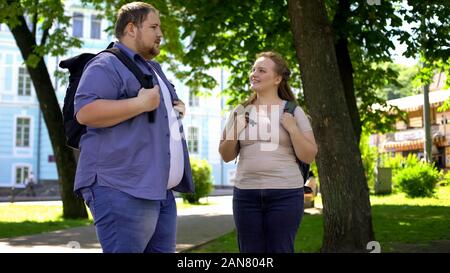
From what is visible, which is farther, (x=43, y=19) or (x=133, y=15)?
(x=43, y=19)

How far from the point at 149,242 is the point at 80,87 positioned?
2.90 feet

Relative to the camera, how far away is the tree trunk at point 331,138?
8.59 meters

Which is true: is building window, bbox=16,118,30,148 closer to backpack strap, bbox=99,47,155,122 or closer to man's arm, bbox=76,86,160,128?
backpack strap, bbox=99,47,155,122

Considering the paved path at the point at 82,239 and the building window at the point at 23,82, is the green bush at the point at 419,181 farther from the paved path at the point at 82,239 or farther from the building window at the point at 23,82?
the building window at the point at 23,82

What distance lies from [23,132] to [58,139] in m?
26.4

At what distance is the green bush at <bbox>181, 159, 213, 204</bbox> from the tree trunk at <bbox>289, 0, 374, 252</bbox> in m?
16.8

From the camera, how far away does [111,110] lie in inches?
120

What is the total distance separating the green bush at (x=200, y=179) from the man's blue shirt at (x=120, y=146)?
72.5 ft

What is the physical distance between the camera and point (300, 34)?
28.7 ft

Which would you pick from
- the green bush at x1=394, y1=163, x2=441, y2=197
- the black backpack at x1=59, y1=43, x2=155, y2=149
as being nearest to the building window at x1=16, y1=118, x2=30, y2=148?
the green bush at x1=394, y1=163, x2=441, y2=197

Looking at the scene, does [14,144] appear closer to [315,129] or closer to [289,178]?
[315,129]

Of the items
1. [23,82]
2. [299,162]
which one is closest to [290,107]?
[299,162]

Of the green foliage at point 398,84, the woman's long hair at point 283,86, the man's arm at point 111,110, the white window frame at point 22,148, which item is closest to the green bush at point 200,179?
the green foliage at point 398,84

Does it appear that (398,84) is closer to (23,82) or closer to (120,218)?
(120,218)
